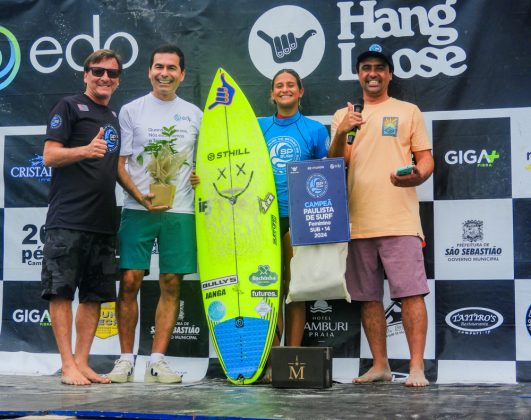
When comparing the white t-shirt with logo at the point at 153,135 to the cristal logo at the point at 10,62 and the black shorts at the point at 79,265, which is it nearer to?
the black shorts at the point at 79,265

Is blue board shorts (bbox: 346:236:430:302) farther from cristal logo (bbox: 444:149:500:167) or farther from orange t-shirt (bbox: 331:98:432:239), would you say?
cristal logo (bbox: 444:149:500:167)

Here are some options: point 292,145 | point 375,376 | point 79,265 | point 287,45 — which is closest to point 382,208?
point 292,145

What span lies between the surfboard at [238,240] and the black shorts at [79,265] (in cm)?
56

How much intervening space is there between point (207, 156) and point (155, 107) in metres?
0.42

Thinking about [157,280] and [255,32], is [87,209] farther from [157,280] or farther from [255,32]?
[255,32]

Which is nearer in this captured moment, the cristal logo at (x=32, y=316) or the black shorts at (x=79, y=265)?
the black shorts at (x=79, y=265)

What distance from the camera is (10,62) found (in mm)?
5695

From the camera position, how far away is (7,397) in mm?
3977

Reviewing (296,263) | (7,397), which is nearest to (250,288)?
(296,263)

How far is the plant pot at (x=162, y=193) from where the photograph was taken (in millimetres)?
4746

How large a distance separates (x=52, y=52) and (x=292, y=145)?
1.79 m

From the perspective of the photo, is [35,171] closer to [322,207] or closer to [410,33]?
[322,207]

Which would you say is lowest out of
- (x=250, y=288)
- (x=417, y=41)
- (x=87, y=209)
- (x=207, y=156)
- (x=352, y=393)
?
(x=352, y=393)

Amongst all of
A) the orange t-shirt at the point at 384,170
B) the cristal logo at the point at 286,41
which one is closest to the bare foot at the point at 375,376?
the orange t-shirt at the point at 384,170
